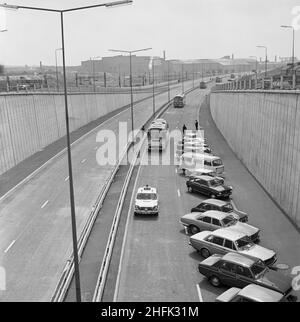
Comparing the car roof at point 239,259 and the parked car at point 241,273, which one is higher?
the car roof at point 239,259

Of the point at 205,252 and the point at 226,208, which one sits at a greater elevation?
the point at 226,208

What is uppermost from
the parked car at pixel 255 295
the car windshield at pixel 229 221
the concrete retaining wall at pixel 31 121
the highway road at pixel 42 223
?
the concrete retaining wall at pixel 31 121

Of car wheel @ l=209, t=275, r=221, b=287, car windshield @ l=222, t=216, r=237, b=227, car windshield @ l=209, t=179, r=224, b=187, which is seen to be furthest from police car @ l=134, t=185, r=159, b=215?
car wheel @ l=209, t=275, r=221, b=287

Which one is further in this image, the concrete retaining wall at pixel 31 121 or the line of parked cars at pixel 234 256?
the concrete retaining wall at pixel 31 121

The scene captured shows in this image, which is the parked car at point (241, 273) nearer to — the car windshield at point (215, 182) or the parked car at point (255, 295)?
the parked car at point (255, 295)

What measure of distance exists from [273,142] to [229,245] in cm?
1139

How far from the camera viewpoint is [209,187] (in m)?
30.0

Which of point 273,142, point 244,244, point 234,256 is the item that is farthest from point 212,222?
point 273,142

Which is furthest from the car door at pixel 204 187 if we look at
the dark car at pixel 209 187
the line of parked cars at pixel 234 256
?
the line of parked cars at pixel 234 256

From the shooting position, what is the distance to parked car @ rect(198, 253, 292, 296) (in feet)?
54.7

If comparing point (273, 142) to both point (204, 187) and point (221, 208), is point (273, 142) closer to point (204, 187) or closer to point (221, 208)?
point (204, 187)

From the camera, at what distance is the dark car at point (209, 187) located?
97.2 ft

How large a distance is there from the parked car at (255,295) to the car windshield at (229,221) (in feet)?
22.3
